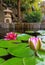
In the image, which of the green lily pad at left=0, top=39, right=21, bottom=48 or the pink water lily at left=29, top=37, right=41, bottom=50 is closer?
the pink water lily at left=29, top=37, right=41, bottom=50

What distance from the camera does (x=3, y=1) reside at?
32.0 feet

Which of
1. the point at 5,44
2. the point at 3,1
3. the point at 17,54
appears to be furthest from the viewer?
the point at 3,1

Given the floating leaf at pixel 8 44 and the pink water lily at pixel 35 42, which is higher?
the pink water lily at pixel 35 42

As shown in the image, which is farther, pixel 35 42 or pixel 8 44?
pixel 8 44

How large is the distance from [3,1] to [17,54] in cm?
908

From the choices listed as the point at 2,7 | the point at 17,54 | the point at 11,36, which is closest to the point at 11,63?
the point at 17,54

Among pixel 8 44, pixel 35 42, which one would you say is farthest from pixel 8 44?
pixel 35 42

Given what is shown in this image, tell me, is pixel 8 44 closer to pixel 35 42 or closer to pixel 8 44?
pixel 8 44

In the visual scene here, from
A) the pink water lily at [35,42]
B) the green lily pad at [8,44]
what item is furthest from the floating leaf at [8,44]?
the pink water lily at [35,42]

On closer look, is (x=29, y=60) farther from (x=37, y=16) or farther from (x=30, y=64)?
(x=37, y=16)

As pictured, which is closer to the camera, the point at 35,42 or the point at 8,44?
the point at 35,42

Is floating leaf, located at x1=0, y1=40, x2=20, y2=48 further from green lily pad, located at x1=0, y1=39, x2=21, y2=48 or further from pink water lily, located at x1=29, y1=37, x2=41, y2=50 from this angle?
pink water lily, located at x1=29, y1=37, x2=41, y2=50

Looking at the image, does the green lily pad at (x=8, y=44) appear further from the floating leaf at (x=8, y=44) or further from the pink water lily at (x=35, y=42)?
the pink water lily at (x=35, y=42)

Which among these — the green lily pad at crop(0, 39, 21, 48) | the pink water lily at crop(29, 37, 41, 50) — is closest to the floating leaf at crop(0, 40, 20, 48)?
the green lily pad at crop(0, 39, 21, 48)
